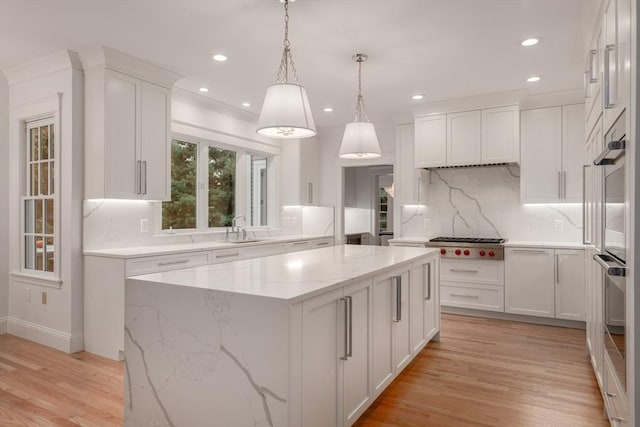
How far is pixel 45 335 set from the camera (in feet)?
12.5

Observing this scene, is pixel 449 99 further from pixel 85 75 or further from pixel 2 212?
pixel 2 212

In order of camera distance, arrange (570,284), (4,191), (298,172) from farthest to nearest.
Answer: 1. (298,172)
2. (570,284)
3. (4,191)

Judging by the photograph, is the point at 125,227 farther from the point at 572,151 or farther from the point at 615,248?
the point at 572,151

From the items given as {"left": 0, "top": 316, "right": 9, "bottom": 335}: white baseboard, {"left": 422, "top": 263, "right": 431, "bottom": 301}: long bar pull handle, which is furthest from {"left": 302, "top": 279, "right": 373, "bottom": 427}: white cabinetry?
{"left": 0, "top": 316, "right": 9, "bottom": 335}: white baseboard

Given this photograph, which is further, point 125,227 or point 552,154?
point 552,154

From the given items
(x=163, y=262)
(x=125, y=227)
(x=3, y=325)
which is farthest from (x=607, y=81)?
(x=3, y=325)

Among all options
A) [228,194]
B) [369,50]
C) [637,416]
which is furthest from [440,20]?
[228,194]

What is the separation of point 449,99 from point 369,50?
1.89 metres

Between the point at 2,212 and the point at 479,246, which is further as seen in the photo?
the point at 479,246

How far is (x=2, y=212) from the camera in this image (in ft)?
13.8

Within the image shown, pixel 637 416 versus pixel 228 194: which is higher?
pixel 228 194

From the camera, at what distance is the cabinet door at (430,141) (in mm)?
5191

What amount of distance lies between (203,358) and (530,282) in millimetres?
3986

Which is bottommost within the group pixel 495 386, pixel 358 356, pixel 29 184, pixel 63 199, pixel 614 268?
pixel 495 386
